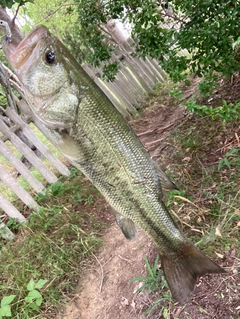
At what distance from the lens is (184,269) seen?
2367 mm

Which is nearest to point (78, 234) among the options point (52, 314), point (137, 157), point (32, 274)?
point (32, 274)

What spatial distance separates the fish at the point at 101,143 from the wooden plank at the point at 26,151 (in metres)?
3.34

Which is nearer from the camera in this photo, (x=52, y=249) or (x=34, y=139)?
(x=52, y=249)

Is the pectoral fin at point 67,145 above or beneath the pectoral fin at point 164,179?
above

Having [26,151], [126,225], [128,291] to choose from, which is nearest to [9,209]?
[26,151]

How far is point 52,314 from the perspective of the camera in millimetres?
3430

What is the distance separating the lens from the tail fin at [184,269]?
91.7 inches

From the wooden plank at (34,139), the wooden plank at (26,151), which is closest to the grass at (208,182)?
the wooden plank at (34,139)

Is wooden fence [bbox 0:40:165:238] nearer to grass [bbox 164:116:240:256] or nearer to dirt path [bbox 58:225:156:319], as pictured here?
dirt path [bbox 58:225:156:319]

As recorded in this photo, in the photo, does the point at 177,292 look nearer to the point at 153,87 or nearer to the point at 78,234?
the point at 78,234

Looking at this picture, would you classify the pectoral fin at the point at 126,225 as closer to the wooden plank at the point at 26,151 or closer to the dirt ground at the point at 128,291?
the dirt ground at the point at 128,291

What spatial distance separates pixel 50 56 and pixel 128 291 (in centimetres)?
251

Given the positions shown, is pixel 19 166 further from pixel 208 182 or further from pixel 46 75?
pixel 46 75

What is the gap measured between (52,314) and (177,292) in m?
1.67
